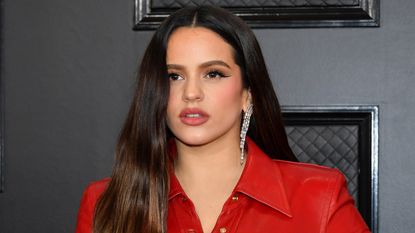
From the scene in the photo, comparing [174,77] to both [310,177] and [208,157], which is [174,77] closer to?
[208,157]

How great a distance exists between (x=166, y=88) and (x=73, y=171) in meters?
0.36

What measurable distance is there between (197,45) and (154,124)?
8.1 inches

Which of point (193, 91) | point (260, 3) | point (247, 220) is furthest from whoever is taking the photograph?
point (260, 3)

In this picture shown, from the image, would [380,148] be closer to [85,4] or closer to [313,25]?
[313,25]

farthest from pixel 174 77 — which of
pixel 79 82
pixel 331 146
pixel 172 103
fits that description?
pixel 331 146

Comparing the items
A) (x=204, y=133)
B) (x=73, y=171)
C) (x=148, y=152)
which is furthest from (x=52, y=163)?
(x=204, y=133)

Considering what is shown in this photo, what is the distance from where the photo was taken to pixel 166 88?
1.96 metres

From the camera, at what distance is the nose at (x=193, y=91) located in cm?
191

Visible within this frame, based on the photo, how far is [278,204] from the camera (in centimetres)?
202

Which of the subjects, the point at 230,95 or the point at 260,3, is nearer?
the point at 230,95

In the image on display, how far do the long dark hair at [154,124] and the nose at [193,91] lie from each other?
0.06 m

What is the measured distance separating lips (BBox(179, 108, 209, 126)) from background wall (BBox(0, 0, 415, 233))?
26 cm

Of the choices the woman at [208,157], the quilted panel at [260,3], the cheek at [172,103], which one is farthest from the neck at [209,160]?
the quilted panel at [260,3]

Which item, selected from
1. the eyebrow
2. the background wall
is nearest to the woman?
the eyebrow
